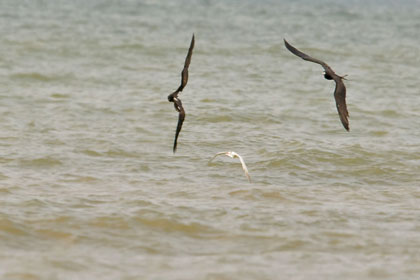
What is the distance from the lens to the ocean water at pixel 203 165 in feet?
20.0

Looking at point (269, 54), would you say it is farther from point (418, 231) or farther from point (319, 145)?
point (418, 231)

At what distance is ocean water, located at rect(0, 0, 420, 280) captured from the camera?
608 centimetres

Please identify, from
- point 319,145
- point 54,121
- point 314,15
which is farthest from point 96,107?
point 314,15

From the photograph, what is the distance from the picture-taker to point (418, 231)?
6.78 metres

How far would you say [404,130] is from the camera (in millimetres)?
11562

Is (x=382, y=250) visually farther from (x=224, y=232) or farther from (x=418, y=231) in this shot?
(x=224, y=232)

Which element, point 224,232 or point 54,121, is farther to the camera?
point 54,121

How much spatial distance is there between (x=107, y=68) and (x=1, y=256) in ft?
35.6

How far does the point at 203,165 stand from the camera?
361 inches

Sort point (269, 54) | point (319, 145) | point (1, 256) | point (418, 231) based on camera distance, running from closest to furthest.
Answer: point (1, 256), point (418, 231), point (319, 145), point (269, 54)

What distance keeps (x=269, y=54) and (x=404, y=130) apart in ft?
27.9

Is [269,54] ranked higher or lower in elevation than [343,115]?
lower

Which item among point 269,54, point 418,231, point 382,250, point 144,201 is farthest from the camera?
point 269,54

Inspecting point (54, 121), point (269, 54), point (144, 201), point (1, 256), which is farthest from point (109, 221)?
point (269, 54)
